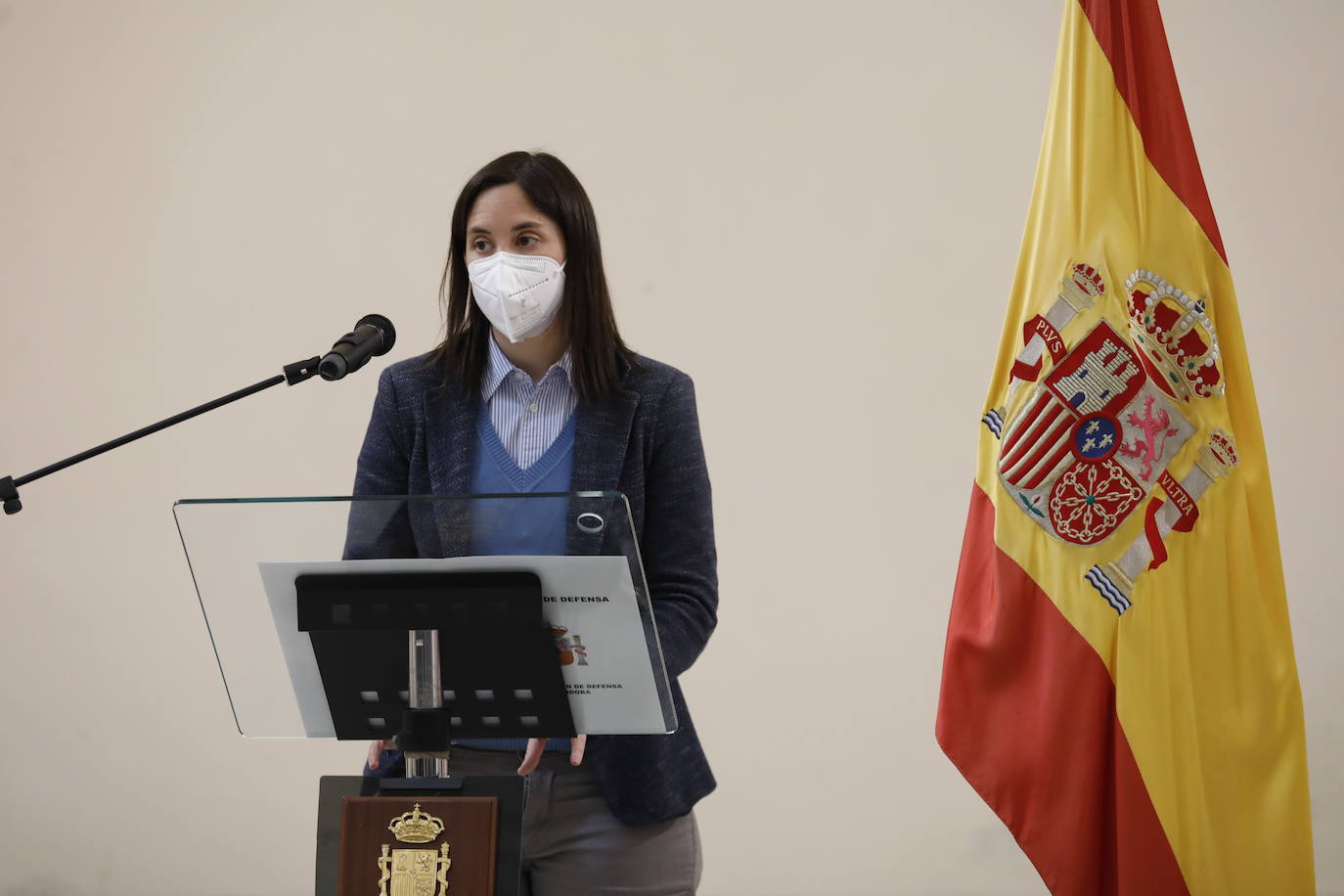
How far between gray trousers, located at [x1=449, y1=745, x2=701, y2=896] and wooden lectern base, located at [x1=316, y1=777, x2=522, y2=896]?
0.35 m

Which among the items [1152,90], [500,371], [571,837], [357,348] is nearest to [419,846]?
[571,837]

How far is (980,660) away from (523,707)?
1162 millimetres

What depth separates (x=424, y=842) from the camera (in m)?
1.16

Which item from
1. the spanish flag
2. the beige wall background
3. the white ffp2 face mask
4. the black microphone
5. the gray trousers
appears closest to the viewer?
the black microphone

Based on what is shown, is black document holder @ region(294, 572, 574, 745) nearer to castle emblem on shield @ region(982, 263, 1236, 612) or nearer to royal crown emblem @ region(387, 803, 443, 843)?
royal crown emblem @ region(387, 803, 443, 843)

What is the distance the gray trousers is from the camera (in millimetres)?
1534

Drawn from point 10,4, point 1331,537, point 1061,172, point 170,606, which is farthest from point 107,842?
point 1331,537

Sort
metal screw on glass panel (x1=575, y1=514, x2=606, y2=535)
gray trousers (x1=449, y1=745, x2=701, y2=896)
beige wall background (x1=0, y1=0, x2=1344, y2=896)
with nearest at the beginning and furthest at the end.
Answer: metal screw on glass panel (x1=575, y1=514, x2=606, y2=535) → gray trousers (x1=449, y1=745, x2=701, y2=896) → beige wall background (x1=0, y1=0, x2=1344, y2=896)

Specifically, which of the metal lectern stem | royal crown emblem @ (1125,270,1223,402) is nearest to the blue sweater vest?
the metal lectern stem

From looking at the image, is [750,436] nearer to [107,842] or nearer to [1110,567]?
[1110,567]

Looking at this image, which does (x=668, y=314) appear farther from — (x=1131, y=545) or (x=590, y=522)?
(x=590, y=522)

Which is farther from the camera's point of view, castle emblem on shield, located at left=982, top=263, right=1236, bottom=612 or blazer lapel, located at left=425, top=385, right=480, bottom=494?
castle emblem on shield, located at left=982, top=263, right=1236, bottom=612

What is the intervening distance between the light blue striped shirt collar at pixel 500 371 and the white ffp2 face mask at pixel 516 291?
4 cm

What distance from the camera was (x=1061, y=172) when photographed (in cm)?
211
